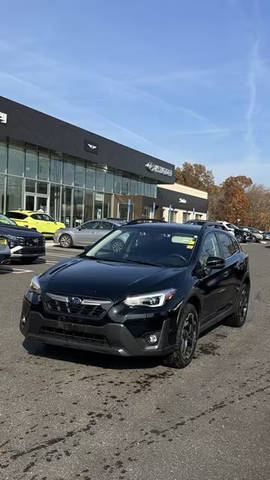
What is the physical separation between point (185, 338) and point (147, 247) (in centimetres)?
141

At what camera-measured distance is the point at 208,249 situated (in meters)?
6.34

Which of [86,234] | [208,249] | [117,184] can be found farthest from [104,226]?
[117,184]

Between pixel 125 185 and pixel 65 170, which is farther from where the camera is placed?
pixel 125 185

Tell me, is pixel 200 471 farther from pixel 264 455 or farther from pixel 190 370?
pixel 190 370

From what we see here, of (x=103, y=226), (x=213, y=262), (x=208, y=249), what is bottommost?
(x=103, y=226)

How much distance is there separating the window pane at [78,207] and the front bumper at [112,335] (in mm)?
29784

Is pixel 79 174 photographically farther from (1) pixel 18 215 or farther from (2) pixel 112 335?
(2) pixel 112 335

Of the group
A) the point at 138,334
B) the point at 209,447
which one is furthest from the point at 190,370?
the point at 209,447

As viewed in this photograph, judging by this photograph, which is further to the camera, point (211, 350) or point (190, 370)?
point (211, 350)

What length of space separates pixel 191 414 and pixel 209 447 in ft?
1.90

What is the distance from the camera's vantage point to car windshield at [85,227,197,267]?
19.1 ft

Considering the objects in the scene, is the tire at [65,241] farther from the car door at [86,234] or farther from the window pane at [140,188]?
the window pane at [140,188]

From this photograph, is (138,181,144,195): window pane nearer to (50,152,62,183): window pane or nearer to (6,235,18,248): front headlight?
(50,152,62,183): window pane

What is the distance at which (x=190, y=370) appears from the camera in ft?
16.9
